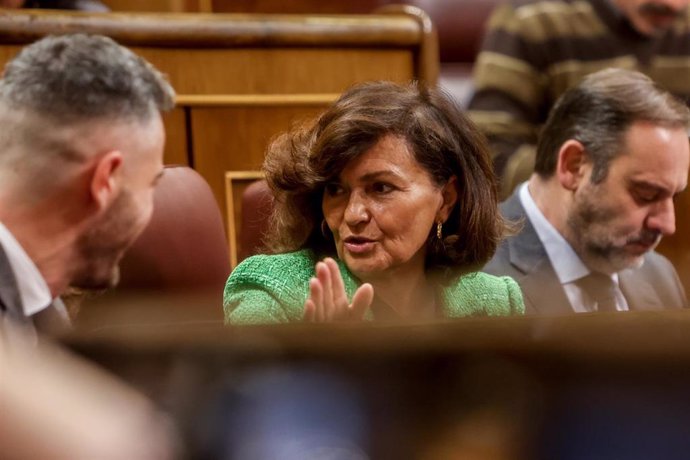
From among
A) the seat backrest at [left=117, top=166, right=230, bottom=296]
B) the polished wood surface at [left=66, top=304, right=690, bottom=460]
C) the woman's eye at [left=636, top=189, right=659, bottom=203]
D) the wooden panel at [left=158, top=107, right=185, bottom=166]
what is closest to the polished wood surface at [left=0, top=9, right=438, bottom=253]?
the wooden panel at [left=158, top=107, right=185, bottom=166]

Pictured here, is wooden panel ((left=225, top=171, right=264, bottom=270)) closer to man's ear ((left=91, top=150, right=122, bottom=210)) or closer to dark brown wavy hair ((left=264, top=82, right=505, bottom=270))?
dark brown wavy hair ((left=264, top=82, right=505, bottom=270))

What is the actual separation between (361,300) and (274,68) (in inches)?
25.7

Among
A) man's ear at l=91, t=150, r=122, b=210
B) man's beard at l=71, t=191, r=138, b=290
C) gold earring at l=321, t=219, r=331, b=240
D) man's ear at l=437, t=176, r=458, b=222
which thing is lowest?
gold earring at l=321, t=219, r=331, b=240

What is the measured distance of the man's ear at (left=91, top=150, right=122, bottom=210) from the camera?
1.90 feet

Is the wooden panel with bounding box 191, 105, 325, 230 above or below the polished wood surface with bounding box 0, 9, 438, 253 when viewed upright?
below

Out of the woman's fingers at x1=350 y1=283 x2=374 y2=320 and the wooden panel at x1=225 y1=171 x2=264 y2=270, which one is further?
the wooden panel at x1=225 y1=171 x2=264 y2=270

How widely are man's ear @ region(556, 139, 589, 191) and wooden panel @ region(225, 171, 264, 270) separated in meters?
0.30

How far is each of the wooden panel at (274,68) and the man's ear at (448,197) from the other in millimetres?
360

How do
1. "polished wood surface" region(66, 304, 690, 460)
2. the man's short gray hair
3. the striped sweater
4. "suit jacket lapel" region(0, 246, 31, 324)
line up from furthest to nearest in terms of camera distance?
the striped sweater < the man's short gray hair < "suit jacket lapel" region(0, 246, 31, 324) < "polished wood surface" region(66, 304, 690, 460)

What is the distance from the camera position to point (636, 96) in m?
1.06

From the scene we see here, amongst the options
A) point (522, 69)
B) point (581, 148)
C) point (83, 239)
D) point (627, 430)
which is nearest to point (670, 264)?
point (581, 148)

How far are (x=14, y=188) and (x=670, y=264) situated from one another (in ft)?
2.21

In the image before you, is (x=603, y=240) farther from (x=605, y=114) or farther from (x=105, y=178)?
(x=105, y=178)

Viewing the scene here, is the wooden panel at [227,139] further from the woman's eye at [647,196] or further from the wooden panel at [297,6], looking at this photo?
the wooden panel at [297,6]
